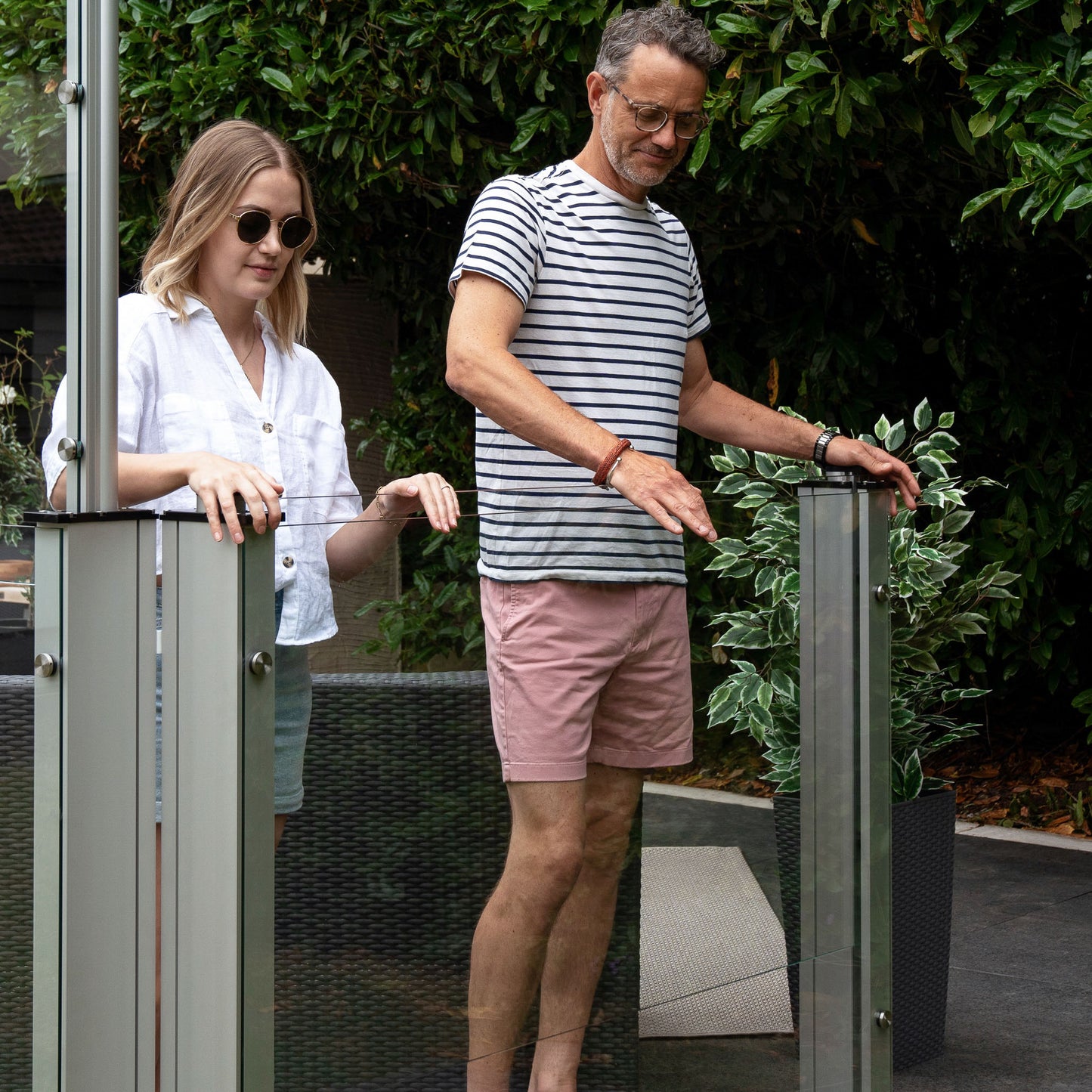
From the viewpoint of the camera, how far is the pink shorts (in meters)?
2.21

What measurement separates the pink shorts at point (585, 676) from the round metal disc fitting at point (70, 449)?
61 centimetres

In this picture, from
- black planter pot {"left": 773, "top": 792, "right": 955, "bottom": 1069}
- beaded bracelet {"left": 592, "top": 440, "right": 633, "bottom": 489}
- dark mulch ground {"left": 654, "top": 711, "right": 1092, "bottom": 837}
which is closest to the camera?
beaded bracelet {"left": 592, "top": 440, "right": 633, "bottom": 489}

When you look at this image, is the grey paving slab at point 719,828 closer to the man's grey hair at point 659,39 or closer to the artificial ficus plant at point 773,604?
Answer: the artificial ficus plant at point 773,604

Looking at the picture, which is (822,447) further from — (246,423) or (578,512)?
(246,423)

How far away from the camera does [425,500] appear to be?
204 centimetres

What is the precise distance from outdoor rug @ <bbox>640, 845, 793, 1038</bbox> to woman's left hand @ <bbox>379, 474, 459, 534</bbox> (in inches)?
26.8

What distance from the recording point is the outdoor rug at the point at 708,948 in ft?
7.86

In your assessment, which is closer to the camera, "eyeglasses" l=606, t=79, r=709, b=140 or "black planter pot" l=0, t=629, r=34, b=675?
"black planter pot" l=0, t=629, r=34, b=675

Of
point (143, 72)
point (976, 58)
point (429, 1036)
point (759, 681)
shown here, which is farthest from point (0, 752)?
point (143, 72)

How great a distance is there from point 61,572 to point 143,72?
4052 millimetres

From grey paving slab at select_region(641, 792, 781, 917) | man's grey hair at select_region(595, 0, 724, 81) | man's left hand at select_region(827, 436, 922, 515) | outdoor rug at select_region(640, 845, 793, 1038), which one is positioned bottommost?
outdoor rug at select_region(640, 845, 793, 1038)

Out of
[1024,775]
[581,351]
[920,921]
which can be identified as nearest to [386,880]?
[581,351]

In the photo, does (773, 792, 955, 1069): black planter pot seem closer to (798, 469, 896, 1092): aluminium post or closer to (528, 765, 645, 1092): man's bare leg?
(798, 469, 896, 1092): aluminium post

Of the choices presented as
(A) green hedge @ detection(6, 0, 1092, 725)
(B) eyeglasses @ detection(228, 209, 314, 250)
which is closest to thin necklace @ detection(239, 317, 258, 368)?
(B) eyeglasses @ detection(228, 209, 314, 250)
